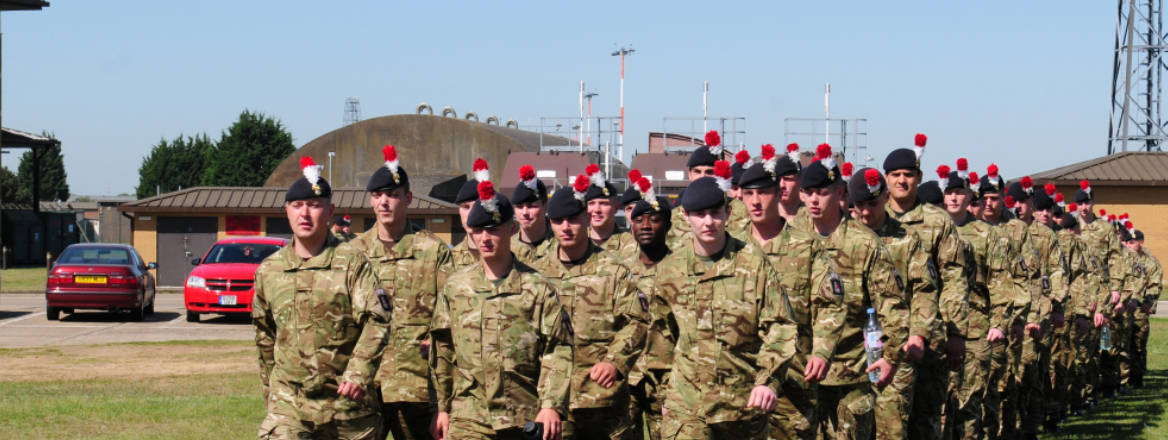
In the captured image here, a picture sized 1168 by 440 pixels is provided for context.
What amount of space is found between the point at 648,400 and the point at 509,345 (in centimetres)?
228

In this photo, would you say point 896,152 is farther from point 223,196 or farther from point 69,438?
point 223,196

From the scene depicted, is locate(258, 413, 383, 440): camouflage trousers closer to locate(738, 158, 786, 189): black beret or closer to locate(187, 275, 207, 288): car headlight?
locate(738, 158, 786, 189): black beret

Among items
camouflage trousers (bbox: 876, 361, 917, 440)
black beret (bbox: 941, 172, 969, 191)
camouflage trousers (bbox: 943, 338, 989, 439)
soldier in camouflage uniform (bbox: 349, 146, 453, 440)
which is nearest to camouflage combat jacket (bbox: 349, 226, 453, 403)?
soldier in camouflage uniform (bbox: 349, 146, 453, 440)

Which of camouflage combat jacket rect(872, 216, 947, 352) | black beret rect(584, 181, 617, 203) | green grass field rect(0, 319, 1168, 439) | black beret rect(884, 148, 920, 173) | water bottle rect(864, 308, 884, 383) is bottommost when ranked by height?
green grass field rect(0, 319, 1168, 439)

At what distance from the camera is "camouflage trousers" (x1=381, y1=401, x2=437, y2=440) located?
899 cm

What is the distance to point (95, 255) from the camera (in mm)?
26578

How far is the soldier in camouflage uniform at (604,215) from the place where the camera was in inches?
391

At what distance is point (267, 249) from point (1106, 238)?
15267 millimetres

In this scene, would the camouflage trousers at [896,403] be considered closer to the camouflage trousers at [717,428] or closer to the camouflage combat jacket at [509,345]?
the camouflage trousers at [717,428]

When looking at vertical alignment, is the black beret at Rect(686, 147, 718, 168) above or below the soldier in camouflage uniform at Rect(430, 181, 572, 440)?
above

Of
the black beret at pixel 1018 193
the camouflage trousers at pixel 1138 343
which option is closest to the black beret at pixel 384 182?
the black beret at pixel 1018 193

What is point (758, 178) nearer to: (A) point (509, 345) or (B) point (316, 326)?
(A) point (509, 345)

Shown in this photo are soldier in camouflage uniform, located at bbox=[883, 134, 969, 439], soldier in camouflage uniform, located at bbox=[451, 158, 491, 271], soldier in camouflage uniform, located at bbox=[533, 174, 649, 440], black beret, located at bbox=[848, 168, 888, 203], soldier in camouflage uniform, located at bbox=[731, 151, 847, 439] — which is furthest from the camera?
soldier in camouflage uniform, located at bbox=[883, 134, 969, 439]

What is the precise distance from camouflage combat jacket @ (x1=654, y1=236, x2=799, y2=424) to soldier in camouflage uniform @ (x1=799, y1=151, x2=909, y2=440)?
1.10 meters
